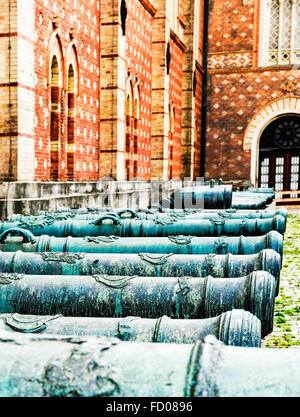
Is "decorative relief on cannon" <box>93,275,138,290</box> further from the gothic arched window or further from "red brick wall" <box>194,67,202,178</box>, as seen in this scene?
the gothic arched window

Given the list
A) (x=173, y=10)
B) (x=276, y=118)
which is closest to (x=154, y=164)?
(x=173, y=10)

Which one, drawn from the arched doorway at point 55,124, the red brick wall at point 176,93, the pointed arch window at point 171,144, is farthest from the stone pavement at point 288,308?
the red brick wall at point 176,93

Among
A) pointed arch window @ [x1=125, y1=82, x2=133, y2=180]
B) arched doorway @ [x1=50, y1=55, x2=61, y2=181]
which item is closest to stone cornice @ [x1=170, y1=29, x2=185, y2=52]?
pointed arch window @ [x1=125, y1=82, x2=133, y2=180]

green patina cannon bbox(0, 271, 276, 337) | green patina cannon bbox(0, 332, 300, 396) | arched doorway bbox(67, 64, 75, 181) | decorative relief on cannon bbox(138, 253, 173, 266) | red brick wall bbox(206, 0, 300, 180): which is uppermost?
red brick wall bbox(206, 0, 300, 180)

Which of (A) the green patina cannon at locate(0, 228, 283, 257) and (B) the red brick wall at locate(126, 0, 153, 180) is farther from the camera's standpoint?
(B) the red brick wall at locate(126, 0, 153, 180)

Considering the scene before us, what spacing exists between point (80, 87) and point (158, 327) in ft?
30.7

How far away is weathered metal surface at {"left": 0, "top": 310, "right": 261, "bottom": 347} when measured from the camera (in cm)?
193

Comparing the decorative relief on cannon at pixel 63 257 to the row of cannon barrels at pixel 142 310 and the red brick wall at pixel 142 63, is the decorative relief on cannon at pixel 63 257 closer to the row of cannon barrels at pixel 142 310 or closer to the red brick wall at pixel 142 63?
the row of cannon barrels at pixel 142 310

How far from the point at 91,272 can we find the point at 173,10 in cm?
1718

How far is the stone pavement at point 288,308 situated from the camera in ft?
12.1

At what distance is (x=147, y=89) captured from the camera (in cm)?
1605

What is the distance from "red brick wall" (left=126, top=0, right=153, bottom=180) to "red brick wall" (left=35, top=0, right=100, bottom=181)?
2316 mm

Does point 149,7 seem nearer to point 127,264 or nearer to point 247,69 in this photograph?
point 247,69

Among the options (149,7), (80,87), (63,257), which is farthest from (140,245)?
(149,7)
